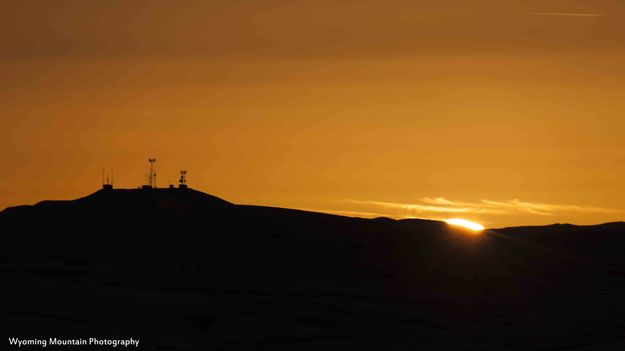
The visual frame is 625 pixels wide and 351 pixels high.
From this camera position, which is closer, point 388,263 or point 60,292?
point 60,292

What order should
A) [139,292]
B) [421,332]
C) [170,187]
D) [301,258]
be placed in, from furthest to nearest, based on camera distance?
1. [170,187]
2. [301,258]
3. [139,292]
4. [421,332]

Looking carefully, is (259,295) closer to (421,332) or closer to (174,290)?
(174,290)

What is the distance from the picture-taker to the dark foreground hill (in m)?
63.0

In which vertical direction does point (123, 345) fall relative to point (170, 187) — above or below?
below

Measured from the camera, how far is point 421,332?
66000mm

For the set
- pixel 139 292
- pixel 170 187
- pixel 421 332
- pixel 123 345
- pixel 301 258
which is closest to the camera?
pixel 123 345

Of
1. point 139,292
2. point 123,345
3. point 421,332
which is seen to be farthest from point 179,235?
point 123,345

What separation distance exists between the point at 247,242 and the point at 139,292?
74.7ft

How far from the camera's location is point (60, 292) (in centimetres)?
6862

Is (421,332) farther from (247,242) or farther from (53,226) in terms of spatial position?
(53,226)

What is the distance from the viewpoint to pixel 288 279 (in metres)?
85.9

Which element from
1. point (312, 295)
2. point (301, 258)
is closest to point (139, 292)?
point (312, 295)

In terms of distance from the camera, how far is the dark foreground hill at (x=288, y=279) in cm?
6300

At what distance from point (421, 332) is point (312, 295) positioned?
44.8 ft
